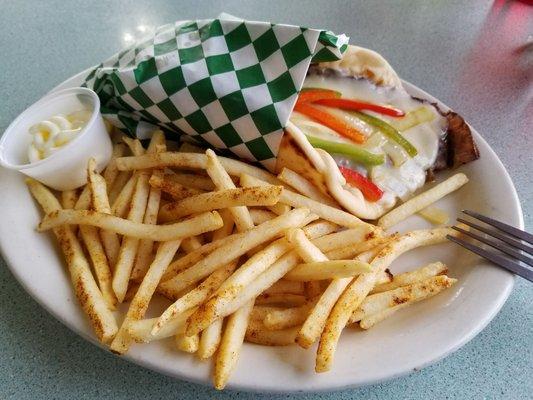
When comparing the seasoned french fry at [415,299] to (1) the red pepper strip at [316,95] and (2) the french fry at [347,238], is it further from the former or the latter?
(1) the red pepper strip at [316,95]

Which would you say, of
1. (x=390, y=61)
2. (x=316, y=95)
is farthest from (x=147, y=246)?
(x=390, y=61)

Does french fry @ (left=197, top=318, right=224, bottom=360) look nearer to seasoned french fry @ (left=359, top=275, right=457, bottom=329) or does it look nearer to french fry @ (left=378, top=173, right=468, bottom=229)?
seasoned french fry @ (left=359, top=275, right=457, bottom=329)

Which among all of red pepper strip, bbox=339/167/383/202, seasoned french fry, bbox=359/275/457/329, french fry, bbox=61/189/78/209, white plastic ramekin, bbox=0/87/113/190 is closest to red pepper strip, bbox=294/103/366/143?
red pepper strip, bbox=339/167/383/202

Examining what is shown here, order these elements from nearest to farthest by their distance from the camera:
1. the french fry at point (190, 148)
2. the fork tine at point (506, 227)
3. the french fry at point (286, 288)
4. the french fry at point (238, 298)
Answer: the french fry at point (238, 298) → the french fry at point (286, 288) → the fork tine at point (506, 227) → the french fry at point (190, 148)

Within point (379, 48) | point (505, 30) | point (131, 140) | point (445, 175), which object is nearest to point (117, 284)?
point (131, 140)

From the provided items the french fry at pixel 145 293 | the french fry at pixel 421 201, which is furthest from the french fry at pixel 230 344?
the french fry at pixel 421 201

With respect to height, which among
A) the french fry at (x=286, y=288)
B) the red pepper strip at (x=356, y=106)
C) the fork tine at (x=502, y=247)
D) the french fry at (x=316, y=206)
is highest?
the red pepper strip at (x=356, y=106)

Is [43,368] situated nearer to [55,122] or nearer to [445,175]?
[55,122]
